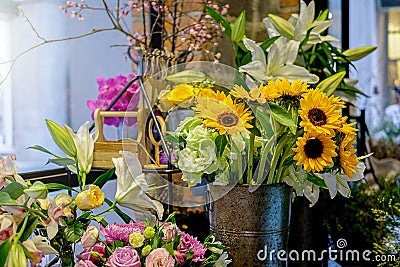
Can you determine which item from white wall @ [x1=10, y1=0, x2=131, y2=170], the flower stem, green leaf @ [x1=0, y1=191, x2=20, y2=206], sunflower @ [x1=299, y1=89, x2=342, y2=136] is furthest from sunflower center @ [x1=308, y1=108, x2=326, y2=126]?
white wall @ [x1=10, y1=0, x2=131, y2=170]

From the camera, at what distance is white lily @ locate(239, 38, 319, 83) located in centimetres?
103

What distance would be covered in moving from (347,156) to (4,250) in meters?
0.54

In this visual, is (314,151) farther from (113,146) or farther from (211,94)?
(113,146)

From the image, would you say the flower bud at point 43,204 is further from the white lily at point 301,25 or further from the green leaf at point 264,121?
the white lily at point 301,25

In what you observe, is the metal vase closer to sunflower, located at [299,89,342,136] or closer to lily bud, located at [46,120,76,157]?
sunflower, located at [299,89,342,136]

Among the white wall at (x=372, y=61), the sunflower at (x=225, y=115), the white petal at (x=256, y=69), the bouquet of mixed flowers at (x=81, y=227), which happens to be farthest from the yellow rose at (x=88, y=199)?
the white wall at (x=372, y=61)

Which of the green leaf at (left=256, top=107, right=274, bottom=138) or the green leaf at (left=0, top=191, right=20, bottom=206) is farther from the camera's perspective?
the green leaf at (left=256, top=107, right=274, bottom=138)

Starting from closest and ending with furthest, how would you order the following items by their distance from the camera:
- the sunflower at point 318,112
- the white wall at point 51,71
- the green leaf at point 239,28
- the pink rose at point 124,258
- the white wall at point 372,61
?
the pink rose at point 124,258
the sunflower at point 318,112
the green leaf at point 239,28
the white wall at point 51,71
the white wall at point 372,61

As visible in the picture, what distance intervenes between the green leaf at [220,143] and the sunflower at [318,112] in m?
0.12

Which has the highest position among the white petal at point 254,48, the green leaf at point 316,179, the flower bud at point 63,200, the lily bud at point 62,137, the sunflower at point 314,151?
the white petal at point 254,48

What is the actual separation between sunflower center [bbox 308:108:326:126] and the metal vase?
13 centimetres

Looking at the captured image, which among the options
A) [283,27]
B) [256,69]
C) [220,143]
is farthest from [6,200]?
[283,27]

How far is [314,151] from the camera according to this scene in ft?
2.71

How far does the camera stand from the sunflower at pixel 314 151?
821 mm
